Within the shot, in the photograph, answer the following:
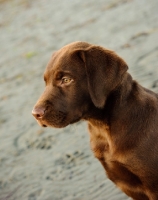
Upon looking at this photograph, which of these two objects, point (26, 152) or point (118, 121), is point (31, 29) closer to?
point (26, 152)

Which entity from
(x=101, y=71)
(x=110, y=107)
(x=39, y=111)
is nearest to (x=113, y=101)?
(x=110, y=107)

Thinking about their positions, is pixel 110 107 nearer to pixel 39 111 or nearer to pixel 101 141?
pixel 101 141

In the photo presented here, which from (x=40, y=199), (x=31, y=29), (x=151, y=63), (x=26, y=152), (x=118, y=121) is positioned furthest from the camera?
(x=31, y=29)

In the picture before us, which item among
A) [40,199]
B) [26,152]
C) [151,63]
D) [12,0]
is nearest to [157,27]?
[151,63]

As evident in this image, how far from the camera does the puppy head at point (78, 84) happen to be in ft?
15.8

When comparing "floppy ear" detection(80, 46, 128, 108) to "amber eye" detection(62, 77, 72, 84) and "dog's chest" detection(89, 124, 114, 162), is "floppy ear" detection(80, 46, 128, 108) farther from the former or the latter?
"dog's chest" detection(89, 124, 114, 162)

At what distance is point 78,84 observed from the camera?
4941mm

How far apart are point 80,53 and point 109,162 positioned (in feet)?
3.14

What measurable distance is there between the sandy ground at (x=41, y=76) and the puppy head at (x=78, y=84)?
1554 mm

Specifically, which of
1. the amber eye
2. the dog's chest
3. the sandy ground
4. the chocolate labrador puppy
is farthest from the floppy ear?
the sandy ground

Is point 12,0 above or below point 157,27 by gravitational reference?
below

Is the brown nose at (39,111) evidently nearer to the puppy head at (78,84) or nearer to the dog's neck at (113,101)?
the puppy head at (78,84)

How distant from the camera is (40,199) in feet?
21.5

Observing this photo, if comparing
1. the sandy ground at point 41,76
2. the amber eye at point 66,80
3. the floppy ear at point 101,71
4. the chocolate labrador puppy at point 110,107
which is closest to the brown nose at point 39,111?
the chocolate labrador puppy at point 110,107
